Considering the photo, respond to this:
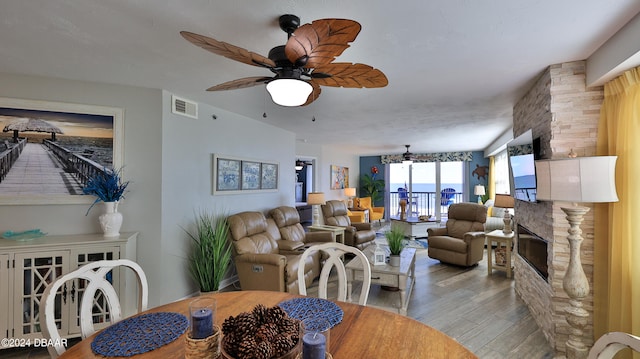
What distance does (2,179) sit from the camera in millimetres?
2545

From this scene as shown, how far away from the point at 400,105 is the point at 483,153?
6.13 m

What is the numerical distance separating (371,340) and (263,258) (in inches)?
89.8

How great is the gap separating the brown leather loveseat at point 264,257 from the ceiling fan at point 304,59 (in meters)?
2.09

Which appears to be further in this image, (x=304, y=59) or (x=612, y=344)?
(x=304, y=59)

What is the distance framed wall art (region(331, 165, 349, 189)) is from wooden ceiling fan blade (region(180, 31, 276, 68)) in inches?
260

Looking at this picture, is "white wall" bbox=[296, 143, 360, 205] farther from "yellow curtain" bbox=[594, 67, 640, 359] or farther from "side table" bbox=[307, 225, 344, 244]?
"yellow curtain" bbox=[594, 67, 640, 359]

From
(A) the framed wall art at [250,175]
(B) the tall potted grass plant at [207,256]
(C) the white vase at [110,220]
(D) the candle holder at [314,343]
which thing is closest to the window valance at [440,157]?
(A) the framed wall art at [250,175]

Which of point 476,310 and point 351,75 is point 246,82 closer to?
point 351,75

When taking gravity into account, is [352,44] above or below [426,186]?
above

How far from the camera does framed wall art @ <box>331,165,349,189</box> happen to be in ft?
26.5

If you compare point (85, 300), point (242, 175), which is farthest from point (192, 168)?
point (85, 300)

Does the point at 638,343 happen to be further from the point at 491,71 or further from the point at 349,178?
the point at 349,178

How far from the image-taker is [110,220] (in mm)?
2596

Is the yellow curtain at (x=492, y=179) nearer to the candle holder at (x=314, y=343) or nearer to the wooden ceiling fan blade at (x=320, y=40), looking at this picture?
the wooden ceiling fan blade at (x=320, y=40)
